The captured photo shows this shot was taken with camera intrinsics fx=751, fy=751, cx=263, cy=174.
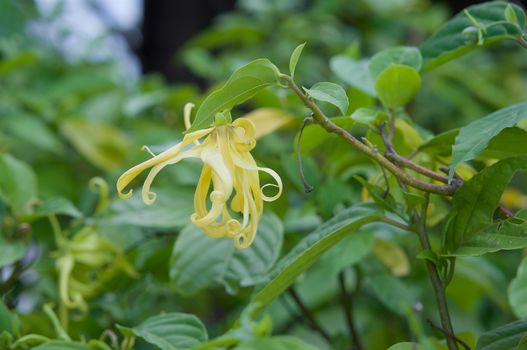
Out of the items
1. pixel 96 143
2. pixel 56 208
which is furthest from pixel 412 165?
pixel 96 143

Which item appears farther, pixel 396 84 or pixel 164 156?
pixel 396 84

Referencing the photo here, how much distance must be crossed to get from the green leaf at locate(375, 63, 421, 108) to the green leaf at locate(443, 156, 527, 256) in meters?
0.12

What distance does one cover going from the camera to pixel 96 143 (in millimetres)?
1181

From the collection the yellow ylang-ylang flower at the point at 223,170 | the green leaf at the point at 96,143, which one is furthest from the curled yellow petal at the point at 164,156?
the green leaf at the point at 96,143

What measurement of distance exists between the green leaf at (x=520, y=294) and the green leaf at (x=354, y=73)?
0.89 feet

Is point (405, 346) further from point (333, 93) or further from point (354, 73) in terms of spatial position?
point (354, 73)

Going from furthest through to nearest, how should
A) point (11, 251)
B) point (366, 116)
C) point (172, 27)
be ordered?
point (172, 27), point (11, 251), point (366, 116)

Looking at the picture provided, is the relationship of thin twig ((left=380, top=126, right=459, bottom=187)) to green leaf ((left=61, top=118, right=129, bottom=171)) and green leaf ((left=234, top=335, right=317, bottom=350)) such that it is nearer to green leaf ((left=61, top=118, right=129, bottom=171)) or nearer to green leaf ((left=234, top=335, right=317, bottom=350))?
green leaf ((left=234, top=335, right=317, bottom=350))

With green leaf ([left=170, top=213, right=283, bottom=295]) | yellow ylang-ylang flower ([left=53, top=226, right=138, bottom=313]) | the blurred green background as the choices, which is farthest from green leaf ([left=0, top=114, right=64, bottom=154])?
green leaf ([left=170, top=213, right=283, bottom=295])

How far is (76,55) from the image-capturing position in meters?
1.70

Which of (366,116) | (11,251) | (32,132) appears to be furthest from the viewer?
(32,132)

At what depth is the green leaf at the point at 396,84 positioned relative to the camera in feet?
1.96

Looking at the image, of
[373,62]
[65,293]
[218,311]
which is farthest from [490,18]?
[218,311]

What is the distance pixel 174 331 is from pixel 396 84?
263 millimetres
